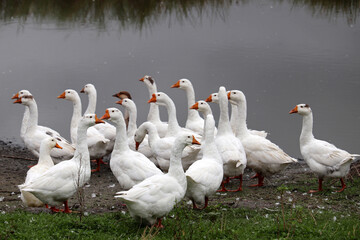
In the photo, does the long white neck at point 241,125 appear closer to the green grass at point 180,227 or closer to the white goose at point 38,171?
the green grass at point 180,227

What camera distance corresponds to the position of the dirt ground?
885cm

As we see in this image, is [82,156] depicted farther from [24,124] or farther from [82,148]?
[24,124]

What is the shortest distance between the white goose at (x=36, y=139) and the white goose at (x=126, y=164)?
86.1 inches

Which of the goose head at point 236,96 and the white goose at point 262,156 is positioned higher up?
the goose head at point 236,96

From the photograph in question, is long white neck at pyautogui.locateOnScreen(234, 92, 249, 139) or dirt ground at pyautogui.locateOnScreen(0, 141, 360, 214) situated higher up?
long white neck at pyautogui.locateOnScreen(234, 92, 249, 139)

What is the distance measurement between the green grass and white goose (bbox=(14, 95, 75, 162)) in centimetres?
376

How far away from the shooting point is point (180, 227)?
6551 millimetres

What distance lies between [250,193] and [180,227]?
12.9ft

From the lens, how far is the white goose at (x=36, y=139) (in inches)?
460

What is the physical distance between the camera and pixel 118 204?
8.79 meters

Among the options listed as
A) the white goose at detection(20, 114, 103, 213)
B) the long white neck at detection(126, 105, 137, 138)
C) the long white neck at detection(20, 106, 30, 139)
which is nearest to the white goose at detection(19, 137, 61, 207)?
the white goose at detection(20, 114, 103, 213)

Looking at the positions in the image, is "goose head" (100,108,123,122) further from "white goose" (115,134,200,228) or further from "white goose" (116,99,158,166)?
"white goose" (115,134,200,228)

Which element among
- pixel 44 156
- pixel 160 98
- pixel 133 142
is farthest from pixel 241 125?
pixel 44 156

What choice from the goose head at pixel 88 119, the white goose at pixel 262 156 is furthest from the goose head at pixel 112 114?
the white goose at pixel 262 156
